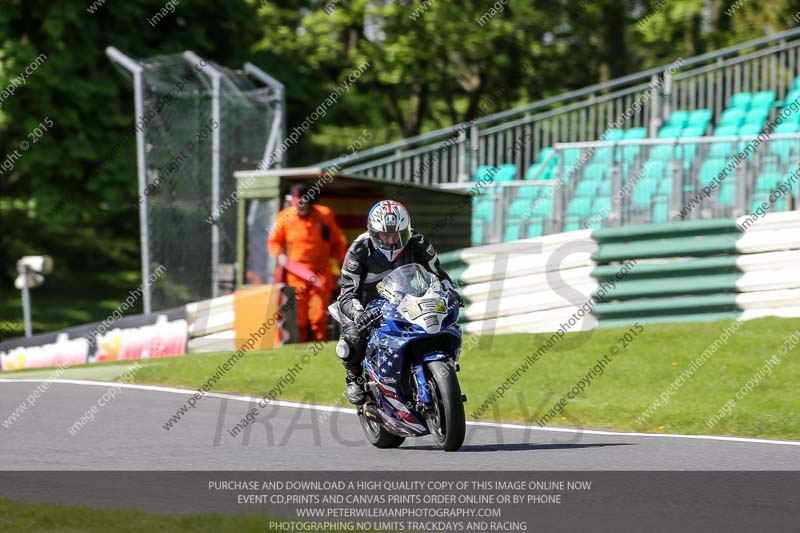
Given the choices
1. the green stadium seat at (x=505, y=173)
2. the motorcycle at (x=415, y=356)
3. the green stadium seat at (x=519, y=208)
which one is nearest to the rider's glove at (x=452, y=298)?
the motorcycle at (x=415, y=356)

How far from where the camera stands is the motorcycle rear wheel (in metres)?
8.97

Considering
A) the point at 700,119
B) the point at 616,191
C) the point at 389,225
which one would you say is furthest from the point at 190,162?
the point at 389,225

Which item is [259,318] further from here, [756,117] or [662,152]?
[756,117]

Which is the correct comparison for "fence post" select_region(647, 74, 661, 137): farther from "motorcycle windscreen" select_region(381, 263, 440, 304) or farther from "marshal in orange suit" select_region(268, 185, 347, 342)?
"motorcycle windscreen" select_region(381, 263, 440, 304)

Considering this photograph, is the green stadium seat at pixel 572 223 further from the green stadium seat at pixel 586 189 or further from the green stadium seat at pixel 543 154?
the green stadium seat at pixel 543 154

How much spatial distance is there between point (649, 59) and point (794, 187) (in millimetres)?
24029

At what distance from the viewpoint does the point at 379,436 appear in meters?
9.01

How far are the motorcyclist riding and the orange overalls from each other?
19.8 ft

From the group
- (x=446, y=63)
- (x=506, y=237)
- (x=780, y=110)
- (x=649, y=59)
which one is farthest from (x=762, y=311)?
(x=649, y=59)

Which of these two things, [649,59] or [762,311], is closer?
[762,311]

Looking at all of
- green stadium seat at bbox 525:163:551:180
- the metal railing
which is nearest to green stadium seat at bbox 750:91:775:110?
the metal railing

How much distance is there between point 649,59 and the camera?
37.4 metres
